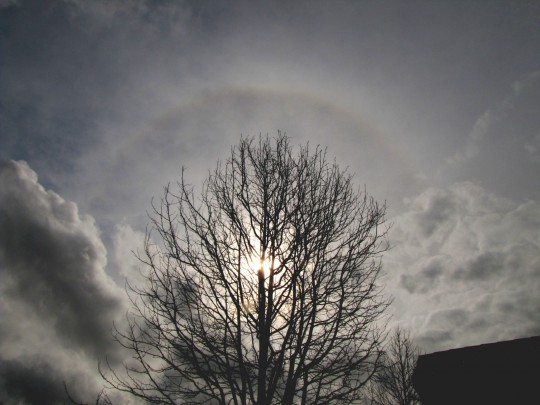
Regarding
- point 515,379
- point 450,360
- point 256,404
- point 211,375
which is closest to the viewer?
point 256,404

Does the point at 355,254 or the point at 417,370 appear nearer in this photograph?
the point at 355,254

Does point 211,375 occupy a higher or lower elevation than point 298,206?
lower

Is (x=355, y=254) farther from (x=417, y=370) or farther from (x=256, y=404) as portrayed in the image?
(x=417, y=370)

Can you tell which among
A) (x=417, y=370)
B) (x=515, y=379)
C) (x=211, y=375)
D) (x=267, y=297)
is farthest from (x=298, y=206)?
(x=417, y=370)

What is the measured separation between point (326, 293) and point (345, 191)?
2028mm

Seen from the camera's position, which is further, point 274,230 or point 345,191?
point 345,191

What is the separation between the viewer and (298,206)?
4.98 m

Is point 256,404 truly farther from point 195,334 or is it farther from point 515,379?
point 515,379

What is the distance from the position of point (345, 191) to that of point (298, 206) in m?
1.20

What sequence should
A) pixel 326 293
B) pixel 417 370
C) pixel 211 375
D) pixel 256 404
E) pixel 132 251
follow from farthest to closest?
1. pixel 417 370
2. pixel 132 251
3. pixel 326 293
4. pixel 211 375
5. pixel 256 404

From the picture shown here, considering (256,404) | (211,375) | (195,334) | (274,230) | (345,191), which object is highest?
(345,191)

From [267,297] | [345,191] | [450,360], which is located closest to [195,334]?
[267,297]

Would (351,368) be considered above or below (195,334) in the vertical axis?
below

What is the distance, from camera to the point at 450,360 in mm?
12219
